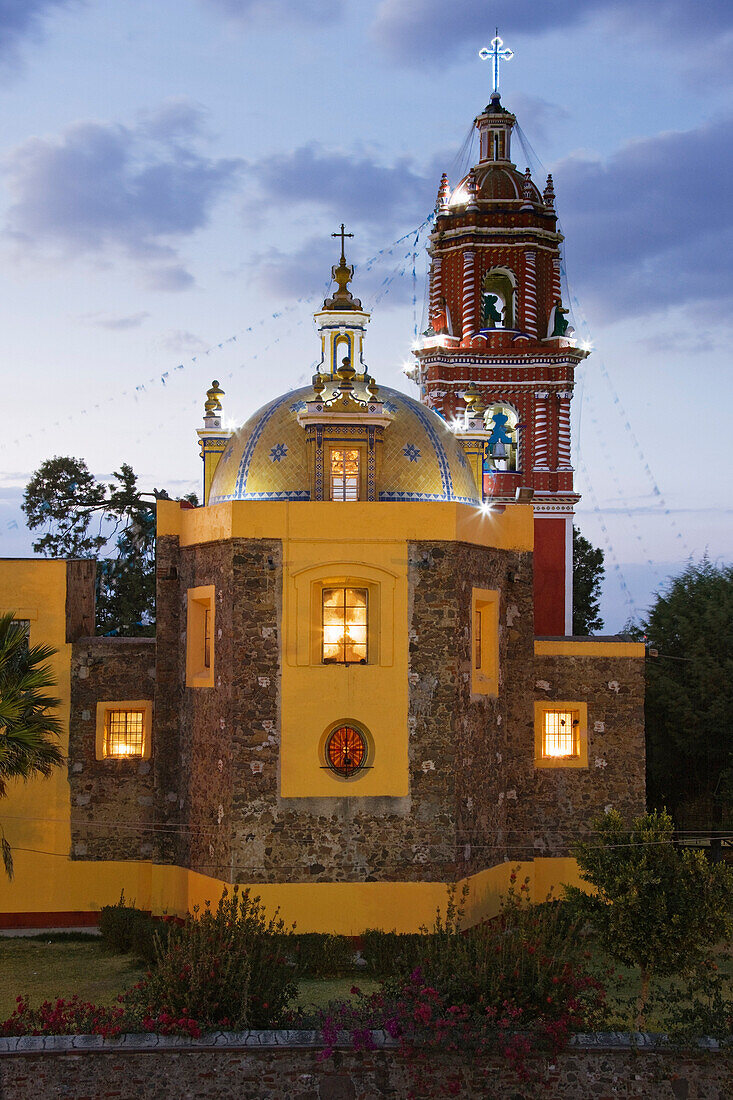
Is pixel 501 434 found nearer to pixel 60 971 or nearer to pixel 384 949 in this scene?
pixel 384 949

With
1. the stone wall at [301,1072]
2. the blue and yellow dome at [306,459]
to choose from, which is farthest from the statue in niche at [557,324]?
the stone wall at [301,1072]

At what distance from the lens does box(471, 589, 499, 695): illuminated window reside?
26.0m

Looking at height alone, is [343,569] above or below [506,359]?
below

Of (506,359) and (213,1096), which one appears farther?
(506,359)

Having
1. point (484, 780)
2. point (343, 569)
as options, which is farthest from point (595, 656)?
point (343, 569)

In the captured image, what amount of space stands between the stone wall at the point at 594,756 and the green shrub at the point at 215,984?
11.4 metres

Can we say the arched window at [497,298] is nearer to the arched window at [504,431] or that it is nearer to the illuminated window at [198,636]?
the arched window at [504,431]

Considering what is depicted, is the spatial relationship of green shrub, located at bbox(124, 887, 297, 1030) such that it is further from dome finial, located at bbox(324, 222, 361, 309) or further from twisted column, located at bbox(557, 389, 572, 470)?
twisted column, located at bbox(557, 389, 572, 470)

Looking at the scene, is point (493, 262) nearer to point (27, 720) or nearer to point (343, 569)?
point (343, 569)

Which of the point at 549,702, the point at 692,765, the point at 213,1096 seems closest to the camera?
the point at 213,1096

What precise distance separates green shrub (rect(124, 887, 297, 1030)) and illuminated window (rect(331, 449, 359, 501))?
1020 centimetres

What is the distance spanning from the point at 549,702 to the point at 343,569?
6.38m

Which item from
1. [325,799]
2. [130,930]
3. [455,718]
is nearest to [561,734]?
[455,718]

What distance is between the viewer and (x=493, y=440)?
4078 cm
